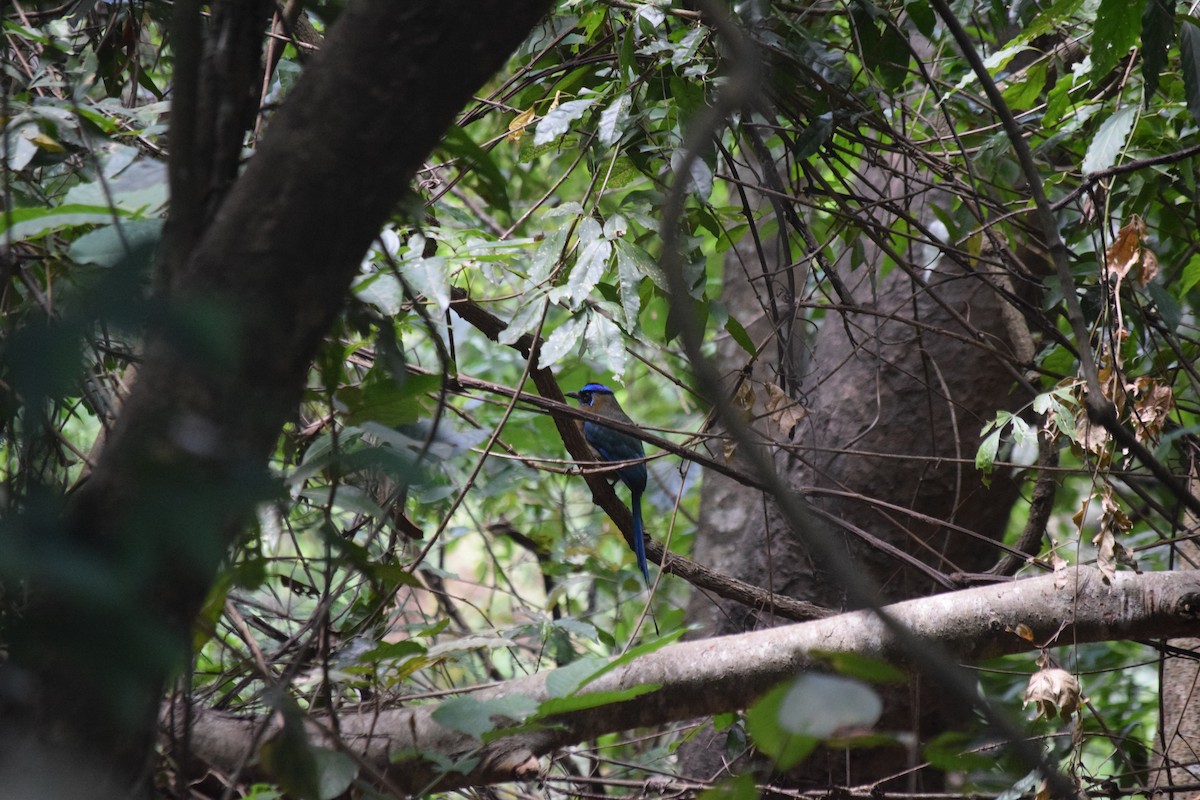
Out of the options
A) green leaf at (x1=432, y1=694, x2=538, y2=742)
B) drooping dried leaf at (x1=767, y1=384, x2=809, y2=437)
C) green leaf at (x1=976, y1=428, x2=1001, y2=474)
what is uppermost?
drooping dried leaf at (x1=767, y1=384, x2=809, y2=437)

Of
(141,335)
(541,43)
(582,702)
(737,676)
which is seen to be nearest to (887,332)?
(541,43)

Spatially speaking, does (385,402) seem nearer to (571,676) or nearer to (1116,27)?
(571,676)

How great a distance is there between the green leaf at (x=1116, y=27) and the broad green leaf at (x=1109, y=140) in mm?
164

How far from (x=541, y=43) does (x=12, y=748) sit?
231cm

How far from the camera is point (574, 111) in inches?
88.0

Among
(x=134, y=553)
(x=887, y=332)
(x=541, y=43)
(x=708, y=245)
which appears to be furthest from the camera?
(x=708, y=245)

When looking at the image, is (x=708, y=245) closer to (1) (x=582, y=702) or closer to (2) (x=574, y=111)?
(2) (x=574, y=111)

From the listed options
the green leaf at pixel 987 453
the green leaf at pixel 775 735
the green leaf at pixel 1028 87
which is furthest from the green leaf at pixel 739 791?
the green leaf at pixel 1028 87

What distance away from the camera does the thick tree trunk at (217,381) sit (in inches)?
26.5

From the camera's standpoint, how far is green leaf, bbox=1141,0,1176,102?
1.81m

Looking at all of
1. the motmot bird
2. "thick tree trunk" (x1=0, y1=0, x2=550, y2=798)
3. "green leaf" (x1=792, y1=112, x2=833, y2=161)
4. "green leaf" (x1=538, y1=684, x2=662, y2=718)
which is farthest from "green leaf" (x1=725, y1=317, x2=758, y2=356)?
the motmot bird

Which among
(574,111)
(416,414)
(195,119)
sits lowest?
(416,414)

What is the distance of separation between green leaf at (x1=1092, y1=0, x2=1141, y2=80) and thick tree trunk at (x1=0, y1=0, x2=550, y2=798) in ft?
4.70

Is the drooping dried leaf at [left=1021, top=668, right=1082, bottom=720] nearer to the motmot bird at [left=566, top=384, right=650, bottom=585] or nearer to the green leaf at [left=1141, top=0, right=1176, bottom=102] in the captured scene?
the green leaf at [left=1141, top=0, right=1176, bottom=102]
